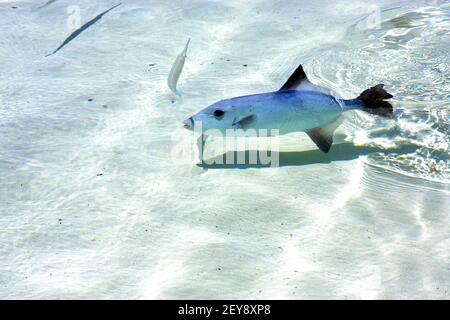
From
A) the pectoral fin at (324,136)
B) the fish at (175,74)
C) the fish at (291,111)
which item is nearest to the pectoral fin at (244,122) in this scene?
the fish at (291,111)

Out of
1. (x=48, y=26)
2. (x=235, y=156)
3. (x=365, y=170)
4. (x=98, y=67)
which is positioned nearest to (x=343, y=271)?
(x=365, y=170)

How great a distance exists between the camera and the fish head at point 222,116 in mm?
3018

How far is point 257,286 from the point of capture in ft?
7.49

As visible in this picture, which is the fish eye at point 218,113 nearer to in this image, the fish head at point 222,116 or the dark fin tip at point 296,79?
the fish head at point 222,116

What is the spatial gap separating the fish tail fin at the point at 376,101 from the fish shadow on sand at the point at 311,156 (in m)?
0.27

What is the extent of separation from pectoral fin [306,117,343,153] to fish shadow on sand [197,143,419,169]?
0.10 m

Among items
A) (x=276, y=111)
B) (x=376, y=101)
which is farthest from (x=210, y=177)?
(x=376, y=101)

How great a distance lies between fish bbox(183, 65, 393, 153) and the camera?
119 inches

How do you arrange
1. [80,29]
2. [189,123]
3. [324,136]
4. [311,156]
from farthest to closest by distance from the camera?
[80,29] → [311,156] → [324,136] → [189,123]

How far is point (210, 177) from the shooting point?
3059 millimetres

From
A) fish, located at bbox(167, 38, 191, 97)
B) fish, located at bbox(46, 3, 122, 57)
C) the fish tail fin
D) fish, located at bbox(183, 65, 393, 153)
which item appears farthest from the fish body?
fish, located at bbox(46, 3, 122, 57)

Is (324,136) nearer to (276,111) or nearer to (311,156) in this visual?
(311,156)

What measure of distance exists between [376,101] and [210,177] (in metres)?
1.11
